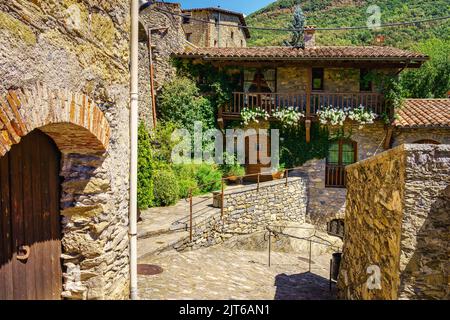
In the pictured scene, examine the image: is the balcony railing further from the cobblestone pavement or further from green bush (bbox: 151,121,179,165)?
the cobblestone pavement

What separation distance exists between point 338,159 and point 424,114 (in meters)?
3.51

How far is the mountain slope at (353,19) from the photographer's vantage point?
3256 centimetres

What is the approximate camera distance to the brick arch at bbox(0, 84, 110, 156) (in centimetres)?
224

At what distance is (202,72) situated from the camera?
46.2ft

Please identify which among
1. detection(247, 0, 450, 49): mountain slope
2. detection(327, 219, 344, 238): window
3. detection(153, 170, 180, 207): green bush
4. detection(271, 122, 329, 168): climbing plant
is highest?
detection(247, 0, 450, 49): mountain slope

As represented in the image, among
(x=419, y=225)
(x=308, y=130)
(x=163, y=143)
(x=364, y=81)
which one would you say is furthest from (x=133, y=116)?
(x=364, y=81)

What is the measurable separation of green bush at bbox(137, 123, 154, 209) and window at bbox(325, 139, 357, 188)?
288 inches

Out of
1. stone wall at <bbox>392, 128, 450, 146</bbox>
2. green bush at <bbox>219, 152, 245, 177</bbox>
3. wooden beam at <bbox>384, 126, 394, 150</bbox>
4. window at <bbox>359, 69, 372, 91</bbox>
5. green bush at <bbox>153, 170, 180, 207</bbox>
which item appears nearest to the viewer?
green bush at <bbox>153, 170, 180, 207</bbox>

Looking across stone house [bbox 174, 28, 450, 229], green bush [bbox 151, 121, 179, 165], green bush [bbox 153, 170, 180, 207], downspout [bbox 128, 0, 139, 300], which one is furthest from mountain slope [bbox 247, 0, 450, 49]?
downspout [bbox 128, 0, 139, 300]

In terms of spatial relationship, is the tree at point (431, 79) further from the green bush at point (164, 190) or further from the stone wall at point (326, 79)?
the green bush at point (164, 190)

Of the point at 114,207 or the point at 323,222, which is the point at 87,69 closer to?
the point at 114,207

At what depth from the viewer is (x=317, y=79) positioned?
13805 millimetres

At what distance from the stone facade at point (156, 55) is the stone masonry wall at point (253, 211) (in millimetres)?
5153

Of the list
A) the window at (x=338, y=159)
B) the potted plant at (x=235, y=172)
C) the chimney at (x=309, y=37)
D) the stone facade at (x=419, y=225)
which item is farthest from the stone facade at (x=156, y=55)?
the stone facade at (x=419, y=225)
